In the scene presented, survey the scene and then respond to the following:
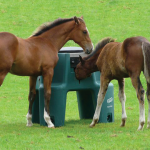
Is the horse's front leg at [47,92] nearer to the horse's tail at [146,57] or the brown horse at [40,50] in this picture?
the brown horse at [40,50]

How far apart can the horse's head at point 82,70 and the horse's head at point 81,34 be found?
0.94 ft

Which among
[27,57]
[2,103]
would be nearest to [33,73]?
[27,57]

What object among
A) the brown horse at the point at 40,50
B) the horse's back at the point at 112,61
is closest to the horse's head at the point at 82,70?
the brown horse at the point at 40,50

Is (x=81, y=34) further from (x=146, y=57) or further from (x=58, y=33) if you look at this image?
(x=146, y=57)

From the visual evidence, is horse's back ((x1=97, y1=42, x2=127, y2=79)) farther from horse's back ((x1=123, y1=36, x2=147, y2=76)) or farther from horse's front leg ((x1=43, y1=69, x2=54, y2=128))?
horse's front leg ((x1=43, y1=69, x2=54, y2=128))

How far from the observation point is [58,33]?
9648 millimetres

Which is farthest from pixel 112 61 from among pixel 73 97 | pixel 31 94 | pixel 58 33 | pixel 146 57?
pixel 73 97

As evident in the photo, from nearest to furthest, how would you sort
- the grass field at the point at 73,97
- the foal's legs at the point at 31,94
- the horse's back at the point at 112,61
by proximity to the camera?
the grass field at the point at 73,97 < the horse's back at the point at 112,61 < the foal's legs at the point at 31,94

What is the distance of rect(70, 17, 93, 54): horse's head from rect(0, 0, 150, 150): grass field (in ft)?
5.68

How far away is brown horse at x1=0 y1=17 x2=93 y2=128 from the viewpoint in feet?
27.8

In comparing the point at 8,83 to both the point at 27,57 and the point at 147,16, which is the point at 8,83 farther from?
the point at 147,16

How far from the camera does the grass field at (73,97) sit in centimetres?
721

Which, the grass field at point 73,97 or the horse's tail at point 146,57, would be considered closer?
the grass field at point 73,97

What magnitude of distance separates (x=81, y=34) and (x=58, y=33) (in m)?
0.51
